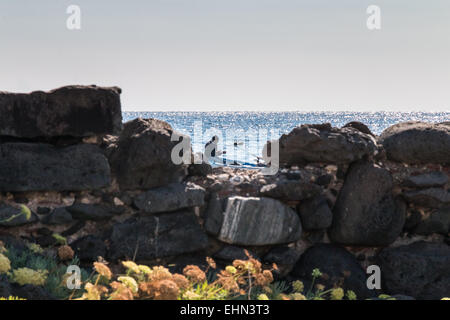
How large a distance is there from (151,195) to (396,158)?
96.6 inches

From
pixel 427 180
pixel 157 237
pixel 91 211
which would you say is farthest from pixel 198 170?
pixel 427 180

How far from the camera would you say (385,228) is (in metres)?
5.06

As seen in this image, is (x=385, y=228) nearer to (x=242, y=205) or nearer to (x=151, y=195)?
(x=242, y=205)

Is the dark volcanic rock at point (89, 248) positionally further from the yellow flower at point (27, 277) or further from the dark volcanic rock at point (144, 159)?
the yellow flower at point (27, 277)

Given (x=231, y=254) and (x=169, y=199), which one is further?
Result: (x=231, y=254)

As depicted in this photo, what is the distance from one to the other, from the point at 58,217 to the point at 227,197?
4.86 feet

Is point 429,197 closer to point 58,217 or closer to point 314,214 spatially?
point 314,214

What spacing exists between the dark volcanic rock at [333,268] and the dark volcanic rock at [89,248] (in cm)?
178

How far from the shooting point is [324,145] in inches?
197

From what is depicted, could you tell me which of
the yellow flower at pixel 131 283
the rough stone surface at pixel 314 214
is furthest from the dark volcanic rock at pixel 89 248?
the rough stone surface at pixel 314 214

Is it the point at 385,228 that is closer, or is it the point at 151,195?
the point at 151,195

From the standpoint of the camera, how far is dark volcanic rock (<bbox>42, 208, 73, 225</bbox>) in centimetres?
441

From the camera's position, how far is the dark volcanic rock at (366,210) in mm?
5012

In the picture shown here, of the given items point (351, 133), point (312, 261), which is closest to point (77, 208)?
point (312, 261)
